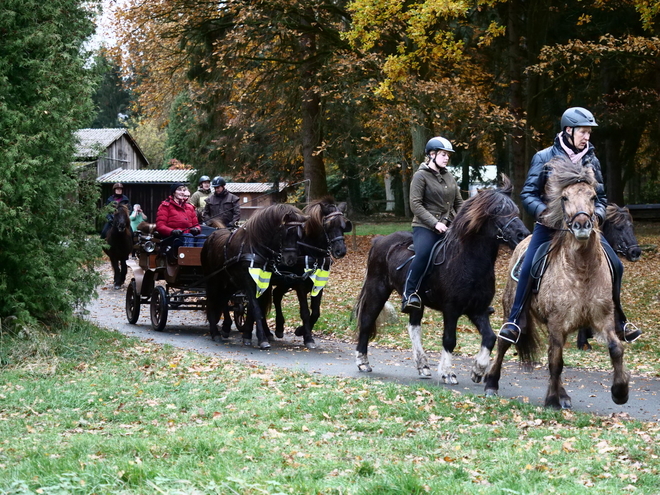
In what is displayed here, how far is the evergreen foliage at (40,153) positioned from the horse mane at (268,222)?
2609 millimetres

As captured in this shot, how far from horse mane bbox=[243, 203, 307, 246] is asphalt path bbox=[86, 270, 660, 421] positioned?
5.72 ft

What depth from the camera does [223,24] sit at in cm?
2638

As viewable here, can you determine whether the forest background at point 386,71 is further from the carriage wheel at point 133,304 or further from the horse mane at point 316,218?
the carriage wheel at point 133,304

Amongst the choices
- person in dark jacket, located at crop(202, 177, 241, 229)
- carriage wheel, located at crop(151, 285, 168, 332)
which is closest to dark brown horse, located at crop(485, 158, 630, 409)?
carriage wheel, located at crop(151, 285, 168, 332)

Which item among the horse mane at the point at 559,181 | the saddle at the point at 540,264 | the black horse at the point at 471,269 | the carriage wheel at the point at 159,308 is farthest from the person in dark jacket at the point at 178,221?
the horse mane at the point at 559,181

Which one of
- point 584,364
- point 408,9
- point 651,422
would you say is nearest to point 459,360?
point 584,364

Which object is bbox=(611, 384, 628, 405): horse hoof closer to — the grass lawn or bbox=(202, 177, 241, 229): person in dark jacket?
the grass lawn

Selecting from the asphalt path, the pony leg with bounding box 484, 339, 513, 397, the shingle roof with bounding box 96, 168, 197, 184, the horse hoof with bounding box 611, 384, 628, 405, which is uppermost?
the shingle roof with bounding box 96, 168, 197, 184

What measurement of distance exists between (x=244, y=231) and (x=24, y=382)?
4.91 metres

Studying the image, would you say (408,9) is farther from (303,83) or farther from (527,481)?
(527,481)

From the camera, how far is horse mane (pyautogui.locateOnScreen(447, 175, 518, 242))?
955 cm

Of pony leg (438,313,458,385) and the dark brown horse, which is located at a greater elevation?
the dark brown horse

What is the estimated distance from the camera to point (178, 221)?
52.3ft

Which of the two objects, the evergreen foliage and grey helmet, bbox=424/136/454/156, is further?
the evergreen foliage
